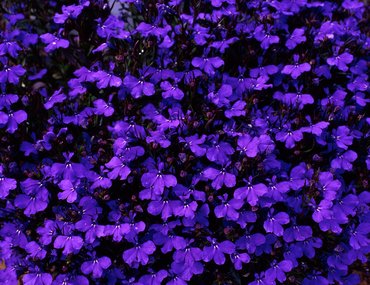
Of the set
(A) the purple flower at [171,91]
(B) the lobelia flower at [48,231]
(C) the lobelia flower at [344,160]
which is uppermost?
(A) the purple flower at [171,91]

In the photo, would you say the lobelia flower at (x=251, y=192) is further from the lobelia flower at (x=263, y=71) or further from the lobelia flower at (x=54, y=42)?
the lobelia flower at (x=54, y=42)

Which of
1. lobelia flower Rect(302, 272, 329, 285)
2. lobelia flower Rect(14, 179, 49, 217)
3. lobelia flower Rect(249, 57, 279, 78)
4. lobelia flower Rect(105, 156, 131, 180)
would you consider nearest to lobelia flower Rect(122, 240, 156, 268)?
lobelia flower Rect(105, 156, 131, 180)

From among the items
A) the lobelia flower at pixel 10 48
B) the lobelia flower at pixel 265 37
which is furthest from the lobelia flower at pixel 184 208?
the lobelia flower at pixel 10 48

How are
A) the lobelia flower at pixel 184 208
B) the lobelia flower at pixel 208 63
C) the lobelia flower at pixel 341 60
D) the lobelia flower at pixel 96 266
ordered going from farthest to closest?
the lobelia flower at pixel 341 60 → the lobelia flower at pixel 208 63 → the lobelia flower at pixel 96 266 → the lobelia flower at pixel 184 208

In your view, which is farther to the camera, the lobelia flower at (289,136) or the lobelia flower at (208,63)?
the lobelia flower at (208,63)

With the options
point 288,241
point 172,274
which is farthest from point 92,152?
point 288,241

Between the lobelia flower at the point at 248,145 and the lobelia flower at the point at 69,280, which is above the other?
the lobelia flower at the point at 248,145

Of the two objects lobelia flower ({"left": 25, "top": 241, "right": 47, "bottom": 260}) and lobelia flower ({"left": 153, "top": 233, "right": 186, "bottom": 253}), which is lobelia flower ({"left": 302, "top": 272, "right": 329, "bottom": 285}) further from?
lobelia flower ({"left": 25, "top": 241, "right": 47, "bottom": 260})

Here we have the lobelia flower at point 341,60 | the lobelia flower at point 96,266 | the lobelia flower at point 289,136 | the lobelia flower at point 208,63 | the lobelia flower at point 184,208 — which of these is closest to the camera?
the lobelia flower at point 184,208

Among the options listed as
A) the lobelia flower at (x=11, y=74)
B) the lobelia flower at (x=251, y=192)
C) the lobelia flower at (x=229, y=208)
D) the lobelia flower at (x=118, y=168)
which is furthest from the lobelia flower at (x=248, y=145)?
the lobelia flower at (x=11, y=74)
